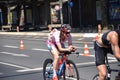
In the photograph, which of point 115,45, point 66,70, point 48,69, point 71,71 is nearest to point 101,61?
point 115,45

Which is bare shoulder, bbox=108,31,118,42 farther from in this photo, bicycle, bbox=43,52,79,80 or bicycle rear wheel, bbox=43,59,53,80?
bicycle rear wheel, bbox=43,59,53,80

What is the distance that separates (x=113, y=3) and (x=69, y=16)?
6437mm

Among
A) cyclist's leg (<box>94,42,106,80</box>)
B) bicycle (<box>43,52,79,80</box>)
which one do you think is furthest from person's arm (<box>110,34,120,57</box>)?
bicycle (<box>43,52,79,80</box>)

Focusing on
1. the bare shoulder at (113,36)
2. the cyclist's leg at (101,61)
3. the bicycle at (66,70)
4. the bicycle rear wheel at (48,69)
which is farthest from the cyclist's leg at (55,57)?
the bare shoulder at (113,36)

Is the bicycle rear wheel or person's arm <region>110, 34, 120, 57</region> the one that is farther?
the bicycle rear wheel

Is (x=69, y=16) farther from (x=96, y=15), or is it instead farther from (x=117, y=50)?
(x=117, y=50)

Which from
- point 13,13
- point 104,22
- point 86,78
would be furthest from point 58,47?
point 13,13

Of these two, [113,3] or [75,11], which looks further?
[75,11]

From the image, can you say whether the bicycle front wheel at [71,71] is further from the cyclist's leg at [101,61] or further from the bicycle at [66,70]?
the cyclist's leg at [101,61]

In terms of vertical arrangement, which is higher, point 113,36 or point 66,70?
point 113,36

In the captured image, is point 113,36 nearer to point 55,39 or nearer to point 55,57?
point 55,39

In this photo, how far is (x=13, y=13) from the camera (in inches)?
2530

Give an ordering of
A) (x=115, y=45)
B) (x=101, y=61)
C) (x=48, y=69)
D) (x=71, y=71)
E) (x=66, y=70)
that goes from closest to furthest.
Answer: (x=115, y=45)
(x=101, y=61)
(x=71, y=71)
(x=66, y=70)
(x=48, y=69)

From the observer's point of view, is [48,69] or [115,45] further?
[48,69]
